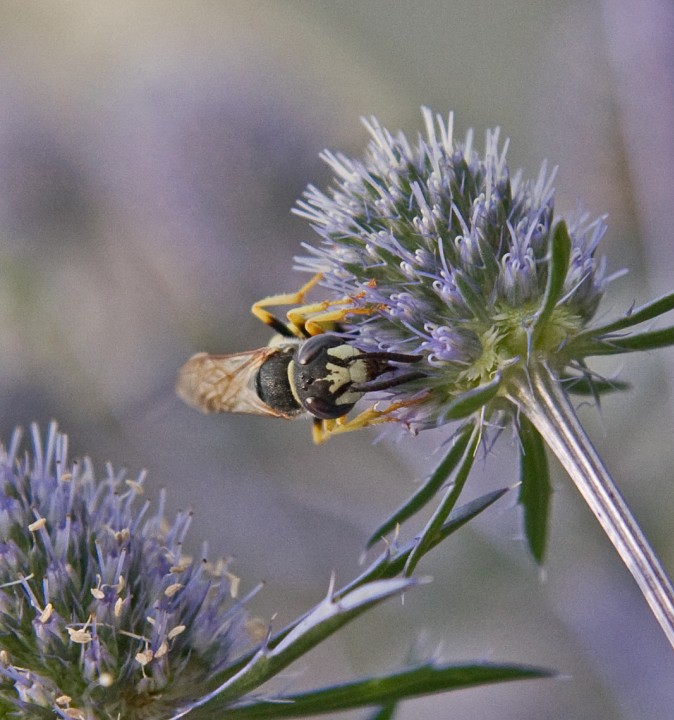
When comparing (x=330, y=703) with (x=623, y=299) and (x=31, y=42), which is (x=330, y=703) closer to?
(x=623, y=299)

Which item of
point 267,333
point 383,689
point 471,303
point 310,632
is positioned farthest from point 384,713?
point 267,333

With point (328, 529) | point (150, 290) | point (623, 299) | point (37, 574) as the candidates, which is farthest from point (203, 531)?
point (37, 574)

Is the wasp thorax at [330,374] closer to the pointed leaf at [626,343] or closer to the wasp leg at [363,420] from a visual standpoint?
the wasp leg at [363,420]

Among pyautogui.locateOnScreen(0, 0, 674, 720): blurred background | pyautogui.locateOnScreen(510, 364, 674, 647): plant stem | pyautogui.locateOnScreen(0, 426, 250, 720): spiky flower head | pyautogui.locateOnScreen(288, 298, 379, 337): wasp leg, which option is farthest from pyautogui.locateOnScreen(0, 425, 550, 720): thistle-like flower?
pyautogui.locateOnScreen(0, 0, 674, 720): blurred background

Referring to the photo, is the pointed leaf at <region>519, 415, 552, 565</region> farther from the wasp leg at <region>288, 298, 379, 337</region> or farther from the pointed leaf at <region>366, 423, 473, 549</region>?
the wasp leg at <region>288, 298, 379, 337</region>

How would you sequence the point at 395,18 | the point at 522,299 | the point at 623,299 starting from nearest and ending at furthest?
the point at 522,299 < the point at 623,299 < the point at 395,18

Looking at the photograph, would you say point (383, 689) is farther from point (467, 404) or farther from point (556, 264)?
point (556, 264)

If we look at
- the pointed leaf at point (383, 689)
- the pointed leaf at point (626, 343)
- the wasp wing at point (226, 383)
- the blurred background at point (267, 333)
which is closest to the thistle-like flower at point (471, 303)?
the pointed leaf at point (626, 343)
